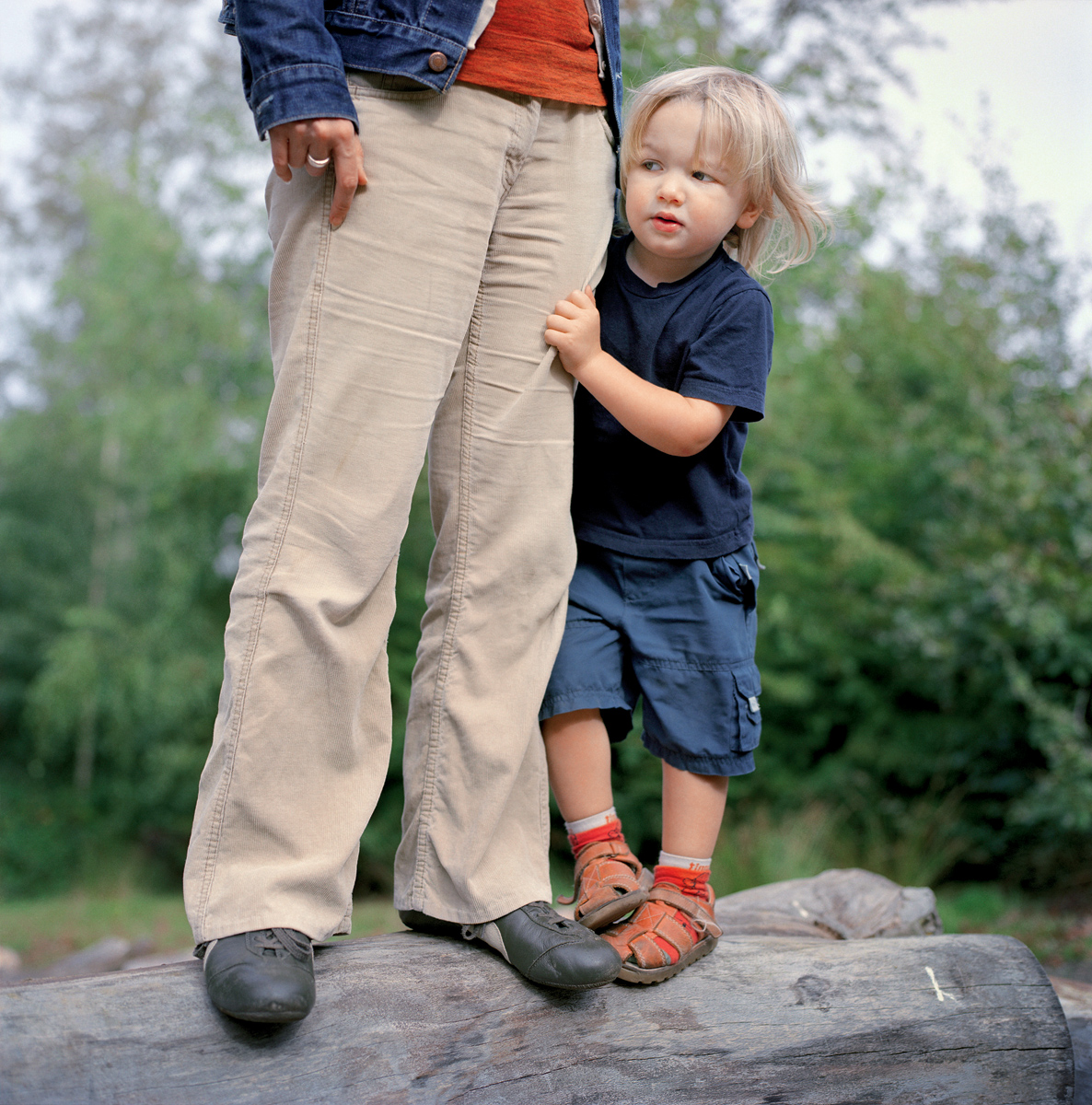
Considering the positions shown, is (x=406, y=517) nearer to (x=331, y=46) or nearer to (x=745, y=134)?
(x=331, y=46)

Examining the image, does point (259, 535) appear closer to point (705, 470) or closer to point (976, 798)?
point (705, 470)

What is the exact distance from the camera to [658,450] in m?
1.79

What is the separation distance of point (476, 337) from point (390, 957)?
900 millimetres

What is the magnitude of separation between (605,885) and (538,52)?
1246 mm

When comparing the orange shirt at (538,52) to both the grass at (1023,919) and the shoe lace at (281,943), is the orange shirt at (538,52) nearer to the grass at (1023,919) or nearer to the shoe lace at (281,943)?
the shoe lace at (281,943)

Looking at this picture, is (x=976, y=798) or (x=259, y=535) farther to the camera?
(x=976, y=798)

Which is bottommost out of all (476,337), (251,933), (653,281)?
(251,933)

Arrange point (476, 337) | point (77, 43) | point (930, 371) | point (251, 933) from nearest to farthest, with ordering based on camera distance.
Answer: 1. point (251, 933)
2. point (476, 337)
3. point (930, 371)
4. point (77, 43)

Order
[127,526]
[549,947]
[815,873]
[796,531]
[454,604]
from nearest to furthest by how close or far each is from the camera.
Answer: [549,947] → [454,604] → [815,873] → [796,531] → [127,526]

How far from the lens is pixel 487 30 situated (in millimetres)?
1465

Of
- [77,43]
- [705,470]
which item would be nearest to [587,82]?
[705,470]

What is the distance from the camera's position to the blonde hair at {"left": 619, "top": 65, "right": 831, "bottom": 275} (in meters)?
1.64

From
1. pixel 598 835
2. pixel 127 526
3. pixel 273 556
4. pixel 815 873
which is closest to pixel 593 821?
pixel 598 835

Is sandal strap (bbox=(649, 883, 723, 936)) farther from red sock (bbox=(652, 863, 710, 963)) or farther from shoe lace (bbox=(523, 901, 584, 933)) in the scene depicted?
shoe lace (bbox=(523, 901, 584, 933))
